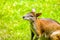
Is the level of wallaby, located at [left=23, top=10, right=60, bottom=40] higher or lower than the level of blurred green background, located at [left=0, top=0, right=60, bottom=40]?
higher

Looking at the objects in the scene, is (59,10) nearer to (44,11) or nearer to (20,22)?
(44,11)

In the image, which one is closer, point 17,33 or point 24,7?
point 17,33

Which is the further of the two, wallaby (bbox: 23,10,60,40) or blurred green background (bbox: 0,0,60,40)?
blurred green background (bbox: 0,0,60,40)

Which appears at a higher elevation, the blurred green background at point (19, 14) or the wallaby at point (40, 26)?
the wallaby at point (40, 26)

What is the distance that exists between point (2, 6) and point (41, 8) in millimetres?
1497

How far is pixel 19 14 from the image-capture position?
38.0ft

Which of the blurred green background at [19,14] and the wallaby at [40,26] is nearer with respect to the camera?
the wallaby at [40,26]

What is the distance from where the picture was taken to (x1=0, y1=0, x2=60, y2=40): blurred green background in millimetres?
9989

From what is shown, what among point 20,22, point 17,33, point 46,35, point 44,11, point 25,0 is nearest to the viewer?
point 46,35

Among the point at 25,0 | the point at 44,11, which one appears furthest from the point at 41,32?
the point at 25,0

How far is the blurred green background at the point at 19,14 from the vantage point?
999 cm

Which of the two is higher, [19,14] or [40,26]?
[40,26]

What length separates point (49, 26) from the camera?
29.4ft

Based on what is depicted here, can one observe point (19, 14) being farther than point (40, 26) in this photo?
Yes
